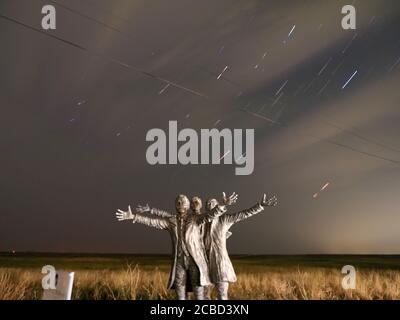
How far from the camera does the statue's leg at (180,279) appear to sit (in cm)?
989

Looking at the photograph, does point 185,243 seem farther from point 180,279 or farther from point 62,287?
point 62,287

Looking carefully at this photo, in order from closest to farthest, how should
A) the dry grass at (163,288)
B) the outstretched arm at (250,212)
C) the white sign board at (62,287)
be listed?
the white sign board at (62,287)
the outstretched arm at (250,212)
the dry grass at (163,288)

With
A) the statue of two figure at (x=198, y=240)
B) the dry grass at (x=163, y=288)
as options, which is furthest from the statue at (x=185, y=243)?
the dry grass at (x=163, y=288)

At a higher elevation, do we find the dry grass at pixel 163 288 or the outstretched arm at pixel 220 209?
the outstretched arm at pixel 220 209

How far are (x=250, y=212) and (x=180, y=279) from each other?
1684mm

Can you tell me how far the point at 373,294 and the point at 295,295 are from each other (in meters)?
1.61

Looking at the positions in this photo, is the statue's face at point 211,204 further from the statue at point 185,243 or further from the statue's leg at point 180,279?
the statue's leg at point 180,279

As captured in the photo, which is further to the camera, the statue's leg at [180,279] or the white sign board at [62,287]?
the statue's leg at [180,279]

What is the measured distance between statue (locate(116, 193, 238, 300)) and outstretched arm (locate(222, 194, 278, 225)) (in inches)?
19.9

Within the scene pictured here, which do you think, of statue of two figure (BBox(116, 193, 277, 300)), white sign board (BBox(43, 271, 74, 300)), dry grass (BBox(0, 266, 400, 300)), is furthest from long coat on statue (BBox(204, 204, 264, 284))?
white sign board (BBox(43, 271, 74, 300))
